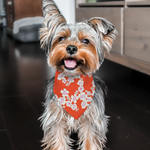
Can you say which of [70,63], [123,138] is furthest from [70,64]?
[123,138]

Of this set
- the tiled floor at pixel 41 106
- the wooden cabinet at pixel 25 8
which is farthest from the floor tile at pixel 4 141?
the wooden cabinet at pixel 25 8

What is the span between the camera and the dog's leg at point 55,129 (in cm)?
150

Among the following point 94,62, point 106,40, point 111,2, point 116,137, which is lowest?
point 116,137

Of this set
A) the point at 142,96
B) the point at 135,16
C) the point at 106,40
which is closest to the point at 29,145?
the point at 106,40

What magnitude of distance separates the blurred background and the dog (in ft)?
0.54

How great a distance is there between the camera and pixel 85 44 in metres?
1.35

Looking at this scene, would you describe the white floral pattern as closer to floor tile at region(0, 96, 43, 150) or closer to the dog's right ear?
the dog's right ear

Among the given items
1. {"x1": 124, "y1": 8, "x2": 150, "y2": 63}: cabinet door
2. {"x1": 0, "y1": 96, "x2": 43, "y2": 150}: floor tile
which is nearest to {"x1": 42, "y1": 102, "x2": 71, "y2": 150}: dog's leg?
{"x1": 0, "y1": 96, "x2": 43, "y2": 150}: floor tile

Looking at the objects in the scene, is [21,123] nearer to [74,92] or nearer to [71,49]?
[74,92]

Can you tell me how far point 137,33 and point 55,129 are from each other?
1247mm

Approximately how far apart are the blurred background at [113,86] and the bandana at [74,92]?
0.33m

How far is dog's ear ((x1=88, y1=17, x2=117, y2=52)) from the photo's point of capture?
4.42ft

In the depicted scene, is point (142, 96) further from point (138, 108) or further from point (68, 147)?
point (68, 147)

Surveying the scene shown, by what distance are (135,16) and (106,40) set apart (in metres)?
1.01
